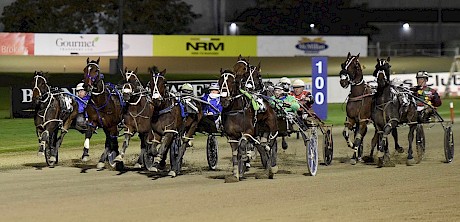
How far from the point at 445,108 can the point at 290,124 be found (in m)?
20.0

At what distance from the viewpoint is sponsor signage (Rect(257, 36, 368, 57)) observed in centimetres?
4797

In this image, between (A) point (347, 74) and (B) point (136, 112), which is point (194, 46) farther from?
(B) point (136, 112)

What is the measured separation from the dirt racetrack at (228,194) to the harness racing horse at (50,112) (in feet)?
1.34

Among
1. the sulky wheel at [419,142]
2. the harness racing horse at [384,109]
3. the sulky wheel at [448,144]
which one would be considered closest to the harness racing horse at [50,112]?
the harness racing horse at [384,109]

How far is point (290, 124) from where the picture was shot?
15.3m

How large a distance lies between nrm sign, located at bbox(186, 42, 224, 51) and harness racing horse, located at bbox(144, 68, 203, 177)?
104ft

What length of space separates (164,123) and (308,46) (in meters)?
34.3

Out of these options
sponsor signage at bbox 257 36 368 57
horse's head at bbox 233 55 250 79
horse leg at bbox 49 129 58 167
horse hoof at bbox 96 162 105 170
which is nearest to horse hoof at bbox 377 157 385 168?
horse's head at bbox 233 55 250 79

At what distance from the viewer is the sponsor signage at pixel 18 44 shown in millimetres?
43875

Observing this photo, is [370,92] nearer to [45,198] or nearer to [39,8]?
[45,198]

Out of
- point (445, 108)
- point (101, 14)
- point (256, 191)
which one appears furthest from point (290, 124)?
point (101, 14)

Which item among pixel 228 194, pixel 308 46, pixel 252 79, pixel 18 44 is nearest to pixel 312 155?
pixel 252 79

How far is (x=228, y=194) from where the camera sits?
1280 centimetres

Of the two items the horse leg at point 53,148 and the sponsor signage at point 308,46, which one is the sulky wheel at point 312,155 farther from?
the sponsor signage at point 308,46
